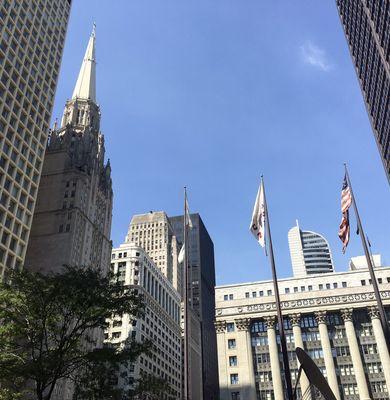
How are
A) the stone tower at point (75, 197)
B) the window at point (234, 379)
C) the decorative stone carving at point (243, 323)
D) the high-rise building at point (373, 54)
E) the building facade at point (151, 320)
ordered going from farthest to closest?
the building facade at point (151, 320), the stone tower at point (75, 197), the decorative stone carving at point (243, 323), the window at point (234, 379), the high-rise building at point (373, 54)

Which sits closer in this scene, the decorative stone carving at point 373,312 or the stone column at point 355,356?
the stone column at point 355,356

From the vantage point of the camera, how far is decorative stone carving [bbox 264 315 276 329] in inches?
3468

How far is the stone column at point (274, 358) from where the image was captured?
80125 mm

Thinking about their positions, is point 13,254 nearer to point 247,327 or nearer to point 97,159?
point 247,327

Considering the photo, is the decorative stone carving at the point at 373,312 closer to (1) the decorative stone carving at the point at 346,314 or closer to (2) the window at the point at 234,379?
(1) the decorative stone carving at the point at 346,314

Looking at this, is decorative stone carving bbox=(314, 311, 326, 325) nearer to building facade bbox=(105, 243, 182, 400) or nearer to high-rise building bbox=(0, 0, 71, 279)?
high-rise building bbox=(0, 0, 71, 279)

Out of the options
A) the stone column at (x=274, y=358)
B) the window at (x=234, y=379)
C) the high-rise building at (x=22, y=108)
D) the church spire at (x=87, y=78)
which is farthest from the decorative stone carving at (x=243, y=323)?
the church spire at (x=87, y=78)

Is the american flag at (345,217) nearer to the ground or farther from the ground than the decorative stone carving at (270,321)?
nearer to the ground

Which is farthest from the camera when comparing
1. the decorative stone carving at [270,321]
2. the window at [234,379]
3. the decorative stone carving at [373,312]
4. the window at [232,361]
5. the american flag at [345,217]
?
the decorative stone carving at [270,321]

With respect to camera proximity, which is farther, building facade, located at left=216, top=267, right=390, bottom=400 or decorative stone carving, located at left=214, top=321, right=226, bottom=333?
decorative stone carving, located at left=214, top=321, right=226, bottom=333

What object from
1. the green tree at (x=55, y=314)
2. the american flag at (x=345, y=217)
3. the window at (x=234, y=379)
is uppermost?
the american flag at (x=345, y=217)

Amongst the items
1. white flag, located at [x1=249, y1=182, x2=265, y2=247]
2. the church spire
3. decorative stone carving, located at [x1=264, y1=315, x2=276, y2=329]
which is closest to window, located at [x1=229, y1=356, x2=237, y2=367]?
decorative stone carving, located at [x1=264, y1=315, x2=276, y2=329]

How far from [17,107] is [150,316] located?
265 ft

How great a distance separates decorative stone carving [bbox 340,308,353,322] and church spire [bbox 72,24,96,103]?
101m
